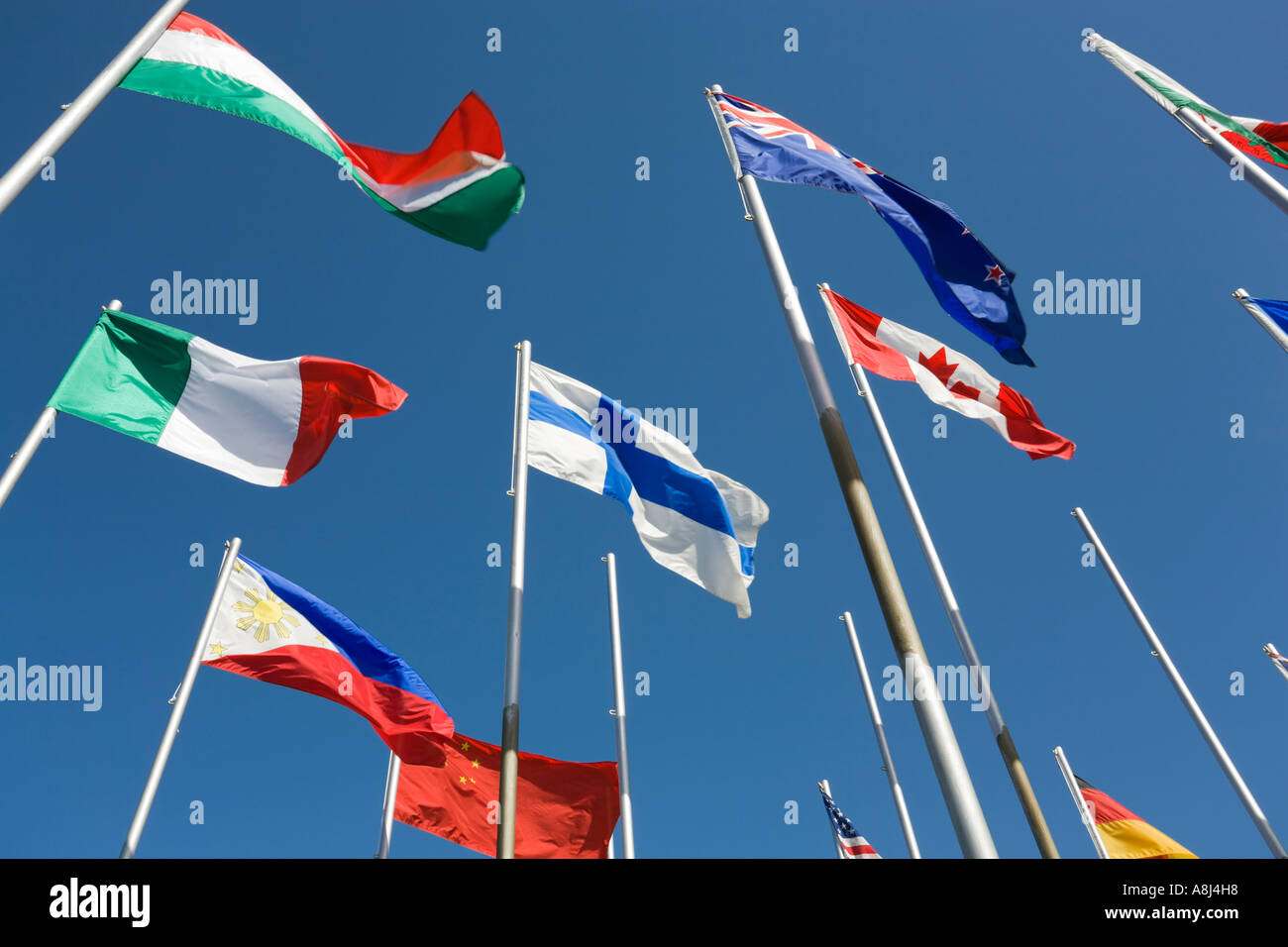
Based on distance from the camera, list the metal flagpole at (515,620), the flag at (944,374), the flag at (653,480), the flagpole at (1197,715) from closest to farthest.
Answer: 1. the metal flagpole at (515,620)
2. the flag at (653,480)
3. the flag at (944,374)
4. the flagpole at (1197,715)

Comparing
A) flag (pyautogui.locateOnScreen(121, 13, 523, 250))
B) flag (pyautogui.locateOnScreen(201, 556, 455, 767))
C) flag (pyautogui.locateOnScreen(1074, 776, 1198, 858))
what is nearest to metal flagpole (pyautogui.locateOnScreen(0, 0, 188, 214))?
flag (pyautogui.locateOnScreen(121, 13, 523, 250))

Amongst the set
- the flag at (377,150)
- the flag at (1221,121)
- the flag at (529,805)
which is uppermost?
the flag at (1221,121)

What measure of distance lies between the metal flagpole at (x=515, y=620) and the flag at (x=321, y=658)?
2926 millimetres

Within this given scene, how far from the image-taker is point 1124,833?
1648cm

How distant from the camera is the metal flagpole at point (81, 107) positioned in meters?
5.50

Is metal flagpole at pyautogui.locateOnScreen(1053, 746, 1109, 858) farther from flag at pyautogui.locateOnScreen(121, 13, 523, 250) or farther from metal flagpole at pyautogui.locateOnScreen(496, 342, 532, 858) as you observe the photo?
flag at pyautogui.locateOnScreen(121, 13, 523, 250)

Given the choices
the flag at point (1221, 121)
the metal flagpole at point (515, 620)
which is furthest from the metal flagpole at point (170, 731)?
the flag at point (1221, 121)

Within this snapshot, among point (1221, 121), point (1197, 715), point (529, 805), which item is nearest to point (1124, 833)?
point (1197, 715)

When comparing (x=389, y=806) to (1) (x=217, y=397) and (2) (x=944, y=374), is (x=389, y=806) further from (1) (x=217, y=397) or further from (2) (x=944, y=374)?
(2) (x=944, y=374)

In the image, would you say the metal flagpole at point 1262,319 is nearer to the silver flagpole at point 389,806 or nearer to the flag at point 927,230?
the flag at point 927,230

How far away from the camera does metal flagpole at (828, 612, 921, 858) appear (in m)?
15.9
